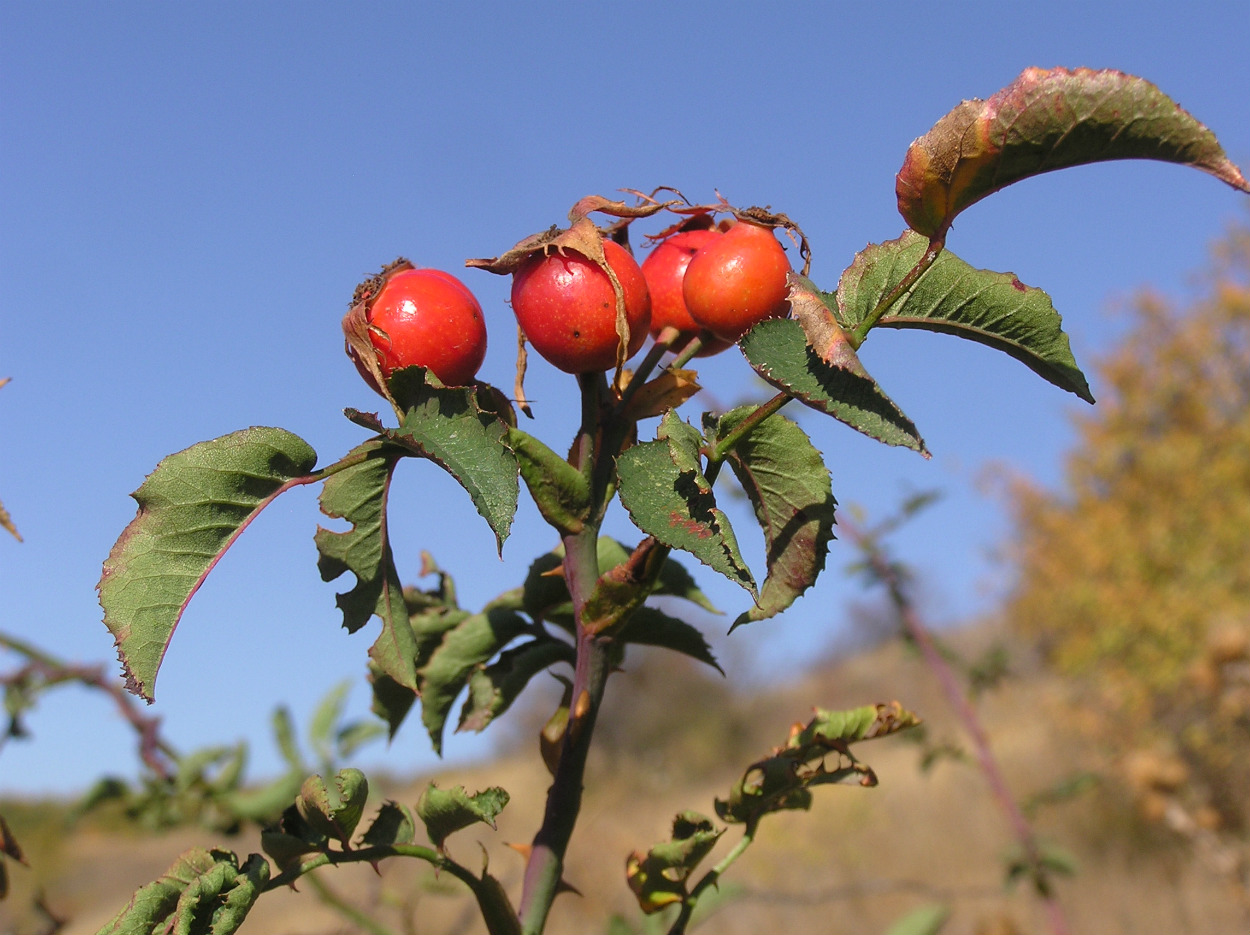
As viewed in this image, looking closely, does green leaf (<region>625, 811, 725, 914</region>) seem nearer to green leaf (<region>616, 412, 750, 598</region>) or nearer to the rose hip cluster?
green leaf (<region>616, 412, 750, 598</region>)

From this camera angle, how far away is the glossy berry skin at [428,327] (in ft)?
2.74

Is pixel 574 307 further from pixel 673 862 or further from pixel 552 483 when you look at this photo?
pixel 673 862

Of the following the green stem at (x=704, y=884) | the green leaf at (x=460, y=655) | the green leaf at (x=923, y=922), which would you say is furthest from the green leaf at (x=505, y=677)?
the green leaf at (x=923, y=922)

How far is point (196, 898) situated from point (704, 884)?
466 mm

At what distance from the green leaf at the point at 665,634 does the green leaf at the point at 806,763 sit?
11cm

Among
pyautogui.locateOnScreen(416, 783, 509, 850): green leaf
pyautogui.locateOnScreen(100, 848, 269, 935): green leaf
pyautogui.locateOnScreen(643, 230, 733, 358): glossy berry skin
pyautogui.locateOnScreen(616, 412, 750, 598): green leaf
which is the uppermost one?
pyautogui.locateOnScreen(643, 230, 733, 358): glossy berry skin

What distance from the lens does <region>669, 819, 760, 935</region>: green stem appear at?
2.99 feet

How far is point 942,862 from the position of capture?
10.9 m

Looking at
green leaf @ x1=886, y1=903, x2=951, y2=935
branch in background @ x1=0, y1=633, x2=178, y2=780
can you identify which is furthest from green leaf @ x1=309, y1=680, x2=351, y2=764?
green leaf @ x1=886, y1=903, x2=951, y2=935

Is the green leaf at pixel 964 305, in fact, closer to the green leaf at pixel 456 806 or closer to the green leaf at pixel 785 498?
the green leaf at pixel 785 498

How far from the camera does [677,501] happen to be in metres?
0.73

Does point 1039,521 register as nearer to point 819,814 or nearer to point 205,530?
point 819,814

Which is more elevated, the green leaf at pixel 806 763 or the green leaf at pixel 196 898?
the green leaf at pixel 806 763

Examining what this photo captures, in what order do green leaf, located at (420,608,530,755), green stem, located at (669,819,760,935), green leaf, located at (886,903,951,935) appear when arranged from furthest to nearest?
green leaf, located at (886,903,951,935) → green leaf, located at (420,608,530,755) → green stem, located at (669,819,760,935)
